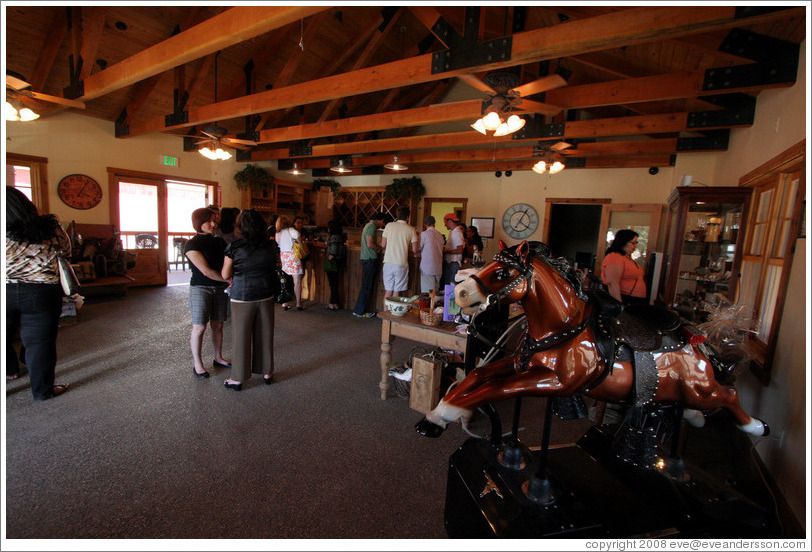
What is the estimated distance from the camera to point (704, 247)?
3.39 meters

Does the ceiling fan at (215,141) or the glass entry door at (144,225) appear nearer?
the ceiling fan at (215,141)

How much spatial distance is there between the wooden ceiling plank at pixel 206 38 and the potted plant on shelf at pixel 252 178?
3.89m

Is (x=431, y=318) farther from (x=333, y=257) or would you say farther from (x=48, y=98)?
(x=48, y=98)

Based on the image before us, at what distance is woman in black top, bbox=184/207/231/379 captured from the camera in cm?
284

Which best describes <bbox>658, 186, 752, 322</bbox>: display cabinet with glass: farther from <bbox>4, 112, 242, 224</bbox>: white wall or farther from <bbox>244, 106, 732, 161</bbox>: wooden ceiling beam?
<bbox>4, 112, 242, 224</bbox>: white wall

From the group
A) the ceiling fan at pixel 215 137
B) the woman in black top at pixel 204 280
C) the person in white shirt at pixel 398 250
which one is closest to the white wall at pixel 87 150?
the ceiling fan at pixel 215 137

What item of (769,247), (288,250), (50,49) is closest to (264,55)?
(50,49)

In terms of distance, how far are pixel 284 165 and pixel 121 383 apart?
6.92 metres

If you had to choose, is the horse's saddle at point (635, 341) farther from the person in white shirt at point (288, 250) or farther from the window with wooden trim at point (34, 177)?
the window with wooden trim at point (34, 177)

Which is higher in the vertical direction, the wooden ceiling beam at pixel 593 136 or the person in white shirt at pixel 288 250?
the wooden ceiling beam at pixel 593 136

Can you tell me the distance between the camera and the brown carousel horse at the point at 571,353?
129cm

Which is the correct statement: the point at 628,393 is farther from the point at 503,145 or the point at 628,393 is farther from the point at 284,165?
the point at 284,165

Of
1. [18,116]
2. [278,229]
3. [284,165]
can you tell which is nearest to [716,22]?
[278,229]

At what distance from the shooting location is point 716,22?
6.97 ft
